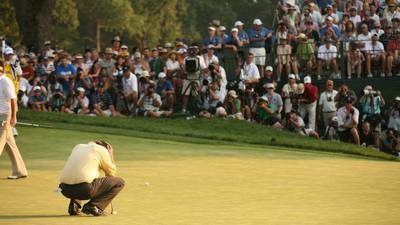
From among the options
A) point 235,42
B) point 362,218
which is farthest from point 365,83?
point 362,218

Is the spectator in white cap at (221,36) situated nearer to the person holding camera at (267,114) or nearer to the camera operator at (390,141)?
the person holding camera at (267,114)

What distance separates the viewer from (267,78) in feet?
99.6

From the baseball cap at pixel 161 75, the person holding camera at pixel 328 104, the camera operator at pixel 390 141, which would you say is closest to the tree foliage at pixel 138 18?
the baseball cap at pixel 161 75

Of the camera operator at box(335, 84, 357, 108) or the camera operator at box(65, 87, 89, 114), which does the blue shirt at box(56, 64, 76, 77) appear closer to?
the camera operator at box(65, 87, 89, 114)

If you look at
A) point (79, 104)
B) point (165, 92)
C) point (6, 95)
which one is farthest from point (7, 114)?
point (79, 104)

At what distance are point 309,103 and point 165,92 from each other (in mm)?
3829

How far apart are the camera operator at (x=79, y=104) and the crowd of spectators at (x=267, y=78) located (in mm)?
27

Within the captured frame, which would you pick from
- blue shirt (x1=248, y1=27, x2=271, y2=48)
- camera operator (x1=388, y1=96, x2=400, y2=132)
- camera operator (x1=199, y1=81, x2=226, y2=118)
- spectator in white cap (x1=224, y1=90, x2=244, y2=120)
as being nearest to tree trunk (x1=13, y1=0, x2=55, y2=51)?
blue shirt (x1=248, y1=27, x2=271, y2=48)

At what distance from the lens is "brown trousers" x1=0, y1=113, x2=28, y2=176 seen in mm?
18812

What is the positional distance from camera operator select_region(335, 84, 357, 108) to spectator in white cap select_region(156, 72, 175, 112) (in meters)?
4.37

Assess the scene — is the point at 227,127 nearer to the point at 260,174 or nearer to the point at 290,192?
the point at 260,174

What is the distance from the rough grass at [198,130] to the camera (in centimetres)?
2644

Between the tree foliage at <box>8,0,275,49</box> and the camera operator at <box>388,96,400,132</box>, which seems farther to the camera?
the tree foliage at <box>8,0,275,49</box>

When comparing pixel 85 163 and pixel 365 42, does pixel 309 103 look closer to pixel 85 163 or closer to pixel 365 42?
pixel 365 42
